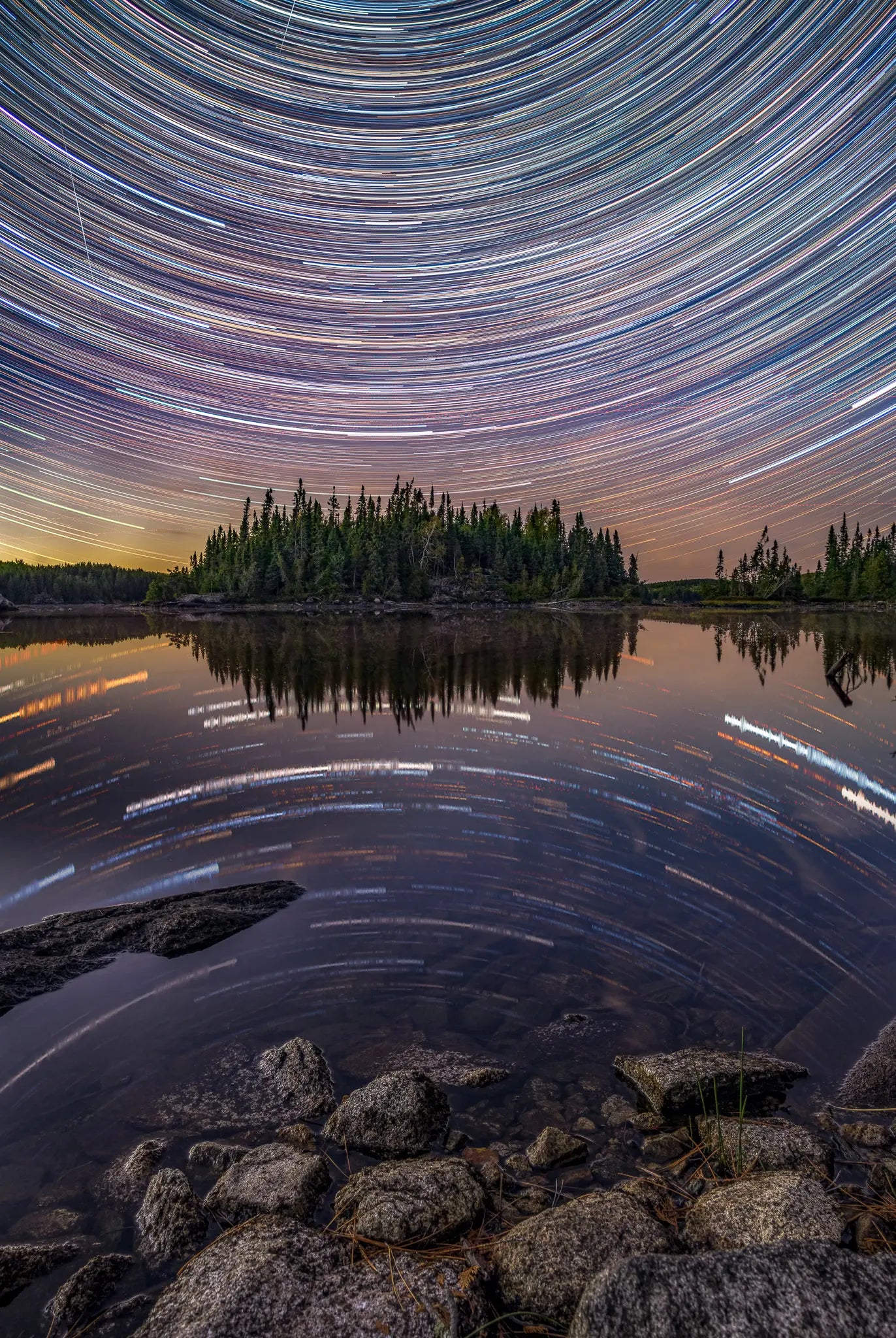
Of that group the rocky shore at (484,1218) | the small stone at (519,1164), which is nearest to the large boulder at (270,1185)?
the rocky shore at (484,1218)

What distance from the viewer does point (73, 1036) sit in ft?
22.0

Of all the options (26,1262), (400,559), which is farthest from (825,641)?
(400,559)

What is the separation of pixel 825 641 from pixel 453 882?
57078 mm

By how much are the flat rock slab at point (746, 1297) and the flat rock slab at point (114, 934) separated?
22.4 ft

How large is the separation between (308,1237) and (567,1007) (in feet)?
12.8

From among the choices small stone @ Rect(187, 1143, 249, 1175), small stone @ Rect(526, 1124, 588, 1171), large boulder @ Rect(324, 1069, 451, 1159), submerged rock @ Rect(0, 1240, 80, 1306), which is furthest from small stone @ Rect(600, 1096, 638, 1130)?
submerged rock @ Rect(0, 1240, 80, 1306)

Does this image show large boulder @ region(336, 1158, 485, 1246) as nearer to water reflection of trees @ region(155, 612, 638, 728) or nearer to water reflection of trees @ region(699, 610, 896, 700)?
water reflection of trees @ region(155, 612, 638, 728)

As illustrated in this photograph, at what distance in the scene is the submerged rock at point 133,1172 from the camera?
4816 mm

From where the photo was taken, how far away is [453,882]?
10.6 m

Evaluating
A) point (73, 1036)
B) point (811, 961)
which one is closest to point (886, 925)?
point (811, 961)

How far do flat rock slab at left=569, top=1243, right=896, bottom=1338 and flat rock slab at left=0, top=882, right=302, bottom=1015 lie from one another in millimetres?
6836

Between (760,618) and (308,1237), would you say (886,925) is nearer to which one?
(308,1237)

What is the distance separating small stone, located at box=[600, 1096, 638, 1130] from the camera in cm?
560

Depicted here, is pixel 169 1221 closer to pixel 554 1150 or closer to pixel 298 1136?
pixel 298 1136
